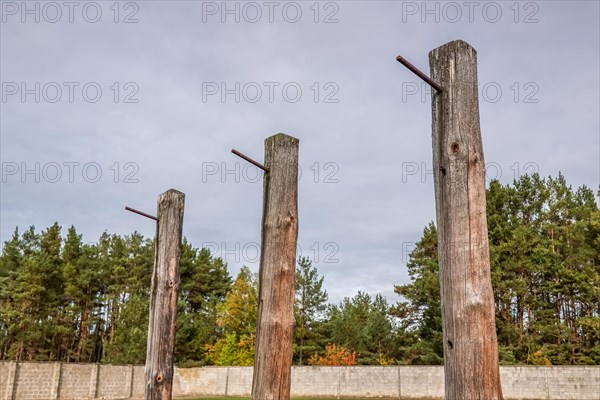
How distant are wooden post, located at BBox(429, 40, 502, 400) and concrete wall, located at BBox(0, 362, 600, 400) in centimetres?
2534

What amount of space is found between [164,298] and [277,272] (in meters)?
1.90

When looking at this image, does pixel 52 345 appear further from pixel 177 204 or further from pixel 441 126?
pixel 441 126

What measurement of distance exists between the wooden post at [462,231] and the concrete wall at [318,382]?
83.1 feet

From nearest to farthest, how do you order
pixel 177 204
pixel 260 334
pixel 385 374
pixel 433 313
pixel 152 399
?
pixel 260 334, pixel 152 399, pixel 177 204, pixel 385 374, pixel 433 313

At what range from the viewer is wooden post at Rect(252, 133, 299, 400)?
11.6 ft

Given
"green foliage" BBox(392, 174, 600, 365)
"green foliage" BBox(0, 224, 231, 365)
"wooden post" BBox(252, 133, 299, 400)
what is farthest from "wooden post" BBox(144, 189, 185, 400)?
"green foliage" BBox(0, 224, 231, 365)

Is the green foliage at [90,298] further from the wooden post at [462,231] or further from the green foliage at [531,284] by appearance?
the wooden post at [462,231]

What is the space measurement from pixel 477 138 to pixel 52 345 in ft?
168

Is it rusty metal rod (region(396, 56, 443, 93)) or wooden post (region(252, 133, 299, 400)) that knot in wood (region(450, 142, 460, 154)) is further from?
wooden post (region(252, 133, 299, 400))

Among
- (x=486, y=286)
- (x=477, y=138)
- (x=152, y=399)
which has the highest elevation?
(x=477, y=138)

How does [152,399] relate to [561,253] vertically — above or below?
below

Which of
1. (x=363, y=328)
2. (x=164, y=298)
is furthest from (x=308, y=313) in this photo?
(x=164, y=298)

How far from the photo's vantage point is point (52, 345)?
1853 inches

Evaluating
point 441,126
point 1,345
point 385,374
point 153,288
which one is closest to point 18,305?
point 1,345
